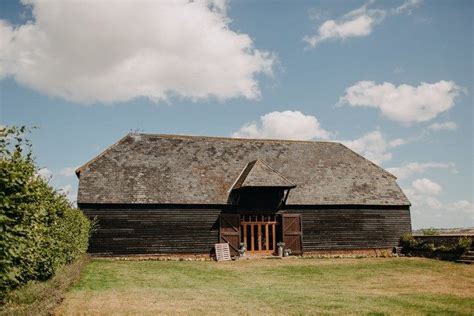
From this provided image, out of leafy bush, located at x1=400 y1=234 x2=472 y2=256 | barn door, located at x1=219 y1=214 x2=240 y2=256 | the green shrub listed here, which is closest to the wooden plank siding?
barn door, located at x1=219 y1=214 x2=240 y2=256

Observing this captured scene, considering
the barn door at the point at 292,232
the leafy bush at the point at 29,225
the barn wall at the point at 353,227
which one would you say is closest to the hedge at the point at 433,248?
the barn wall at the point at 353,227

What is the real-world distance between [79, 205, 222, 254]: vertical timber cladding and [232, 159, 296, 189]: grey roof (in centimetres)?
267

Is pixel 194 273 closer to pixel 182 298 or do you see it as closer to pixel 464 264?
pixel 182 298

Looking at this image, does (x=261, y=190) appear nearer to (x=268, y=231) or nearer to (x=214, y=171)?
(x=268, y=231)

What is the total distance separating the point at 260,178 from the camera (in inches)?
1034

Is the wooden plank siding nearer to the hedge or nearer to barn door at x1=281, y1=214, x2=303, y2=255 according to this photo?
barn door at x1=281, y1=214, x2=303, y2=255

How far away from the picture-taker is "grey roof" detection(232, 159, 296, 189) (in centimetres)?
2577

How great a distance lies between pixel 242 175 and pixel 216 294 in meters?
15.4

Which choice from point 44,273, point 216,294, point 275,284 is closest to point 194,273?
point 275,284

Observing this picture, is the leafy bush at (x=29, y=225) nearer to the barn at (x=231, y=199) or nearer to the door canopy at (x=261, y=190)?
the barn at (x=231, y=199)

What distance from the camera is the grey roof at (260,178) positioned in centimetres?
2577

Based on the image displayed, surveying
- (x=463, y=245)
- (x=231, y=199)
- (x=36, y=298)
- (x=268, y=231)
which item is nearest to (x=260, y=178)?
(x=231, y=199)

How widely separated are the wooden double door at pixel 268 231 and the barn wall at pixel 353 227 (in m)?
0.59

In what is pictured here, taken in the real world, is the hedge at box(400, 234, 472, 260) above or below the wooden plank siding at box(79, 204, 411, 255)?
below
